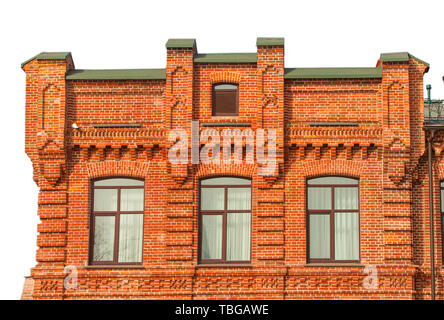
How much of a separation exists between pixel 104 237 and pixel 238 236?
3713 millimetres

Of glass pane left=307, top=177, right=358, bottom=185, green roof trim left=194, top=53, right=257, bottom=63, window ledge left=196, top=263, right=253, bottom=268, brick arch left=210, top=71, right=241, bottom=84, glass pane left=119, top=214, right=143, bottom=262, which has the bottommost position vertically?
window ledge left=196, top=263, right=253, bottom=268

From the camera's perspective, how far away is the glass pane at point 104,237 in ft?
60.0

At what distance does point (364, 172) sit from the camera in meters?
18.2

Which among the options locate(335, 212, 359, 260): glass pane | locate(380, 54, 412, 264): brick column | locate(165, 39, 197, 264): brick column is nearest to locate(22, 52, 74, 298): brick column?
locate(165, 39, 197, 264): brick column

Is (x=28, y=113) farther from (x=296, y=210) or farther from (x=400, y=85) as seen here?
(x=400, y=85)

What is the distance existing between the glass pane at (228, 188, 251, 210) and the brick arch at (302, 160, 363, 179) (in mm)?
1685

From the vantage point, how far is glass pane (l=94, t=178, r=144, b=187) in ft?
60.6

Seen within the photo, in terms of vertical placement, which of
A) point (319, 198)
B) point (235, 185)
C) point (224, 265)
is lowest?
point (224, 265)

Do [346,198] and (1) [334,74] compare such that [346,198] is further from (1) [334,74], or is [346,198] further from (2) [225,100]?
(2) [225,100]

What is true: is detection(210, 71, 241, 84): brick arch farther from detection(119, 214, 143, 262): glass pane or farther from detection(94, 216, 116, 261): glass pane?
detection(94, 216, 116, 261): glass pane

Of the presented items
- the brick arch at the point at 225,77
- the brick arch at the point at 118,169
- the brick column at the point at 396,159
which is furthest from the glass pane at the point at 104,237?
the brick column at the point at 396,159

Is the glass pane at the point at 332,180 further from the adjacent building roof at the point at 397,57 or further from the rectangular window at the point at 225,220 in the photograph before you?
the adjacent building roof at the point at 397,57

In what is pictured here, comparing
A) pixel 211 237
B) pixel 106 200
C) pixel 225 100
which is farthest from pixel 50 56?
pixel 211 237

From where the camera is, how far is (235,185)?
59.9 ft
